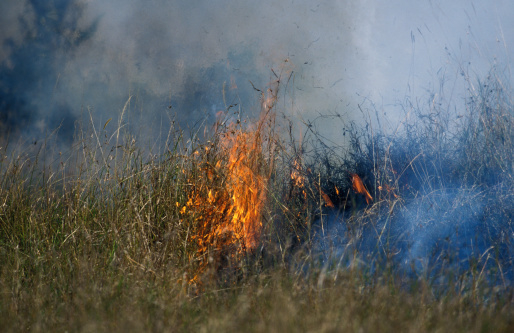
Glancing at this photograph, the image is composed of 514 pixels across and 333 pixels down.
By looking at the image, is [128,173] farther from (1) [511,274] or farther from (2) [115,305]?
(1) [511,274]

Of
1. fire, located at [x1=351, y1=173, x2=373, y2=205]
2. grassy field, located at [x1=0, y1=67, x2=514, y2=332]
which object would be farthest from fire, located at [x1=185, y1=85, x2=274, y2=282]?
fire, located at [x1=351, y1=173, x2=373, y2=205]

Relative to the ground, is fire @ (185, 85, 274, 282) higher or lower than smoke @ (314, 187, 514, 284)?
higher

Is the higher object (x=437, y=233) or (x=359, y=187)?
(x=359, y=187)

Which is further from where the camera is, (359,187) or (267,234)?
(359,187)

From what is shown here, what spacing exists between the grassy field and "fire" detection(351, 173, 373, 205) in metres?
0.01

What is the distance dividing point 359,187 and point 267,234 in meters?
1.14

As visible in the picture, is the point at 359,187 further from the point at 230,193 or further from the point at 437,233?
the point at 230,193

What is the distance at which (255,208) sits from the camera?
3.56m

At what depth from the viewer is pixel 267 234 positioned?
355 centimetres

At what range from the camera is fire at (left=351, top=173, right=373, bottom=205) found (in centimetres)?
412

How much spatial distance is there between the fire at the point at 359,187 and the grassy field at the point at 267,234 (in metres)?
0.01

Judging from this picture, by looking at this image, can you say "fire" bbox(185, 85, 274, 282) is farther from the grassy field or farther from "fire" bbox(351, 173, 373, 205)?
"fire" bbox(351, 173, 373, 205)

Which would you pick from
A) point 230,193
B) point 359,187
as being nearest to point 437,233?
point 359,187

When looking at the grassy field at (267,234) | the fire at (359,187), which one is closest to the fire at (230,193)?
the grassy field at (267,234)
